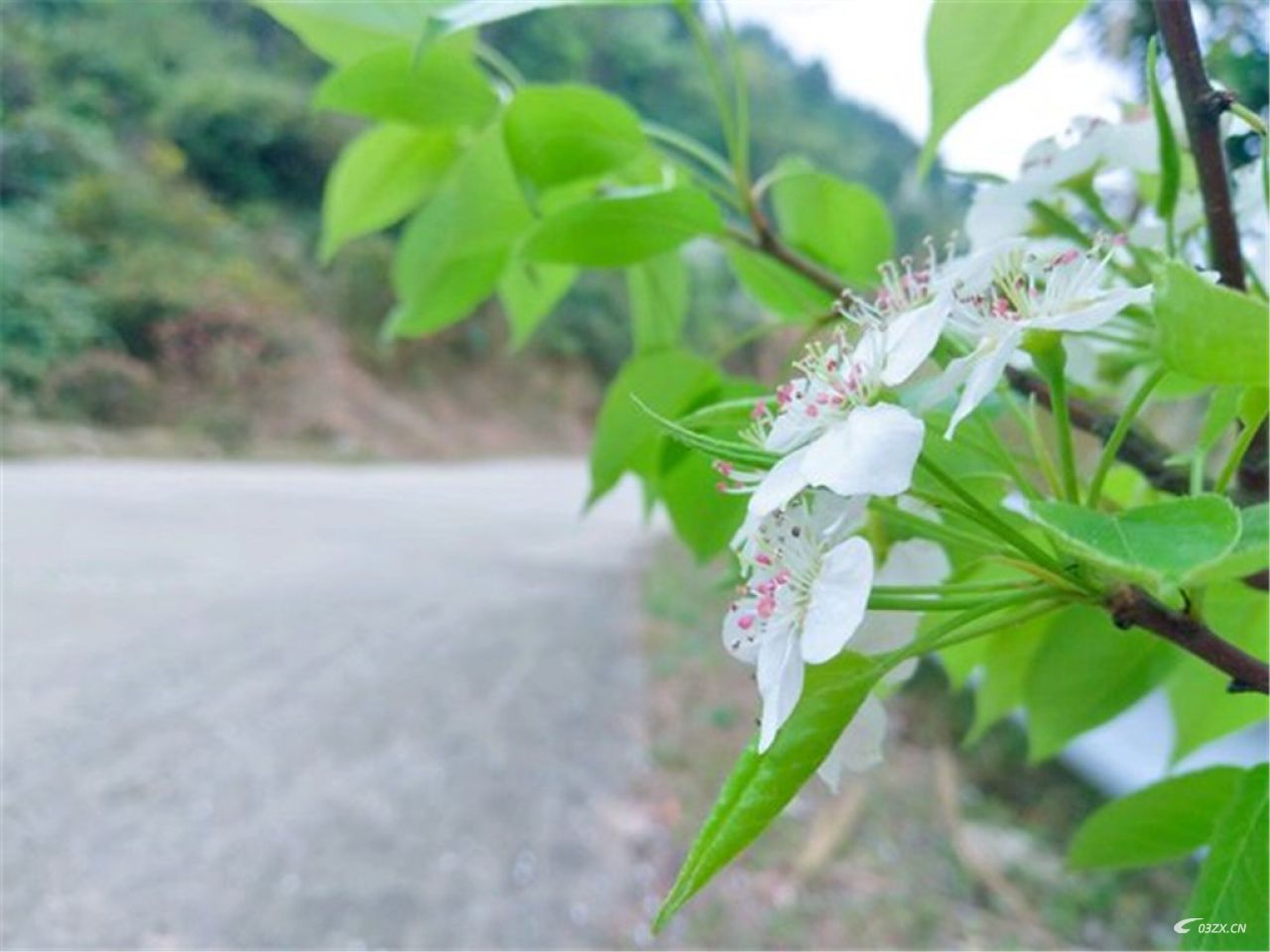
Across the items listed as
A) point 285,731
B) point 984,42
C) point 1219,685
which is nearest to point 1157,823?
point 1219,685

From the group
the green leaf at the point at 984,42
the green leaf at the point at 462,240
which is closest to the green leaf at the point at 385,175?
the green leaf at the point at 462,240

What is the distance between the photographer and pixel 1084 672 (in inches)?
6.5

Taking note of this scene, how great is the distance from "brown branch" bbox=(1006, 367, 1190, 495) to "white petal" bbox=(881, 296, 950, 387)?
0.05 m

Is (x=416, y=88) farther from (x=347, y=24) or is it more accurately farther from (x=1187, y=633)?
(x=1187, y=633)

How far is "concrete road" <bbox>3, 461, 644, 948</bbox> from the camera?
27cm

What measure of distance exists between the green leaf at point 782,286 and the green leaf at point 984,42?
0.17ft

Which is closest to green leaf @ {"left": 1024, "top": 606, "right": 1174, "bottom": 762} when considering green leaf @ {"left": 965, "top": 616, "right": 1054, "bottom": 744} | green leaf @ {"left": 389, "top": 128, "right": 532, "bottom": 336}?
green leaf @ {"left": 965, "top": 616, "right": 1054, "bottom": 744}

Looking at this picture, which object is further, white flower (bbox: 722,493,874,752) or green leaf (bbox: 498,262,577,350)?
green leaf (bbox: 498,262,577,350)

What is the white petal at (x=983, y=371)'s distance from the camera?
10cm

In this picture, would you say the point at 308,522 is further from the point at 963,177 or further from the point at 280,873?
the point at 963,177

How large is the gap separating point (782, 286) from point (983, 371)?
0.11m

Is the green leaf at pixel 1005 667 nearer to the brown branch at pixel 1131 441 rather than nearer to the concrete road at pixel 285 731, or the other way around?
the brown branch at pixel 1131 441

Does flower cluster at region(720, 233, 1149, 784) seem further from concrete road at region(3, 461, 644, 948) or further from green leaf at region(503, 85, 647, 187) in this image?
concrete road at region(3, 461, 644, 948)

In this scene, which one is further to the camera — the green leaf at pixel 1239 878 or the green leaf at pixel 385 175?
the green leaf at pixel 385 175
